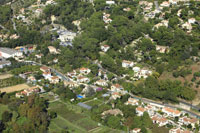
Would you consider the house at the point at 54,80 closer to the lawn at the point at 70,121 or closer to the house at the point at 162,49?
the lawn at the point at 70,121

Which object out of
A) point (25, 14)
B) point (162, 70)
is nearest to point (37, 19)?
point (25, 14)

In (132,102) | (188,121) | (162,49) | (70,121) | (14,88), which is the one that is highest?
(162,49)

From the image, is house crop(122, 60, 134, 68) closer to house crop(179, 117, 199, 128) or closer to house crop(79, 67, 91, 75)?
house crop(79, 67, 91, 75)

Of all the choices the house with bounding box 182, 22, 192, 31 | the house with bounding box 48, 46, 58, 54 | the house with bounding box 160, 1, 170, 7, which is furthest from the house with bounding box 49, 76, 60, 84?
the house with bounding box 160, 1, 170, 7

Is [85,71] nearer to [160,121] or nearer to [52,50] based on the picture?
[52,50]

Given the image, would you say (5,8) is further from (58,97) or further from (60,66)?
(58,97)

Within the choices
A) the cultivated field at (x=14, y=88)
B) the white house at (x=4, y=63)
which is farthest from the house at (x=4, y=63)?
the cultivated field at (x=14, y=88)

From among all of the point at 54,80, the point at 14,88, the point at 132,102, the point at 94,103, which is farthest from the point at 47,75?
the point at 132,102

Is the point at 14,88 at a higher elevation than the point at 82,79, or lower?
lower
